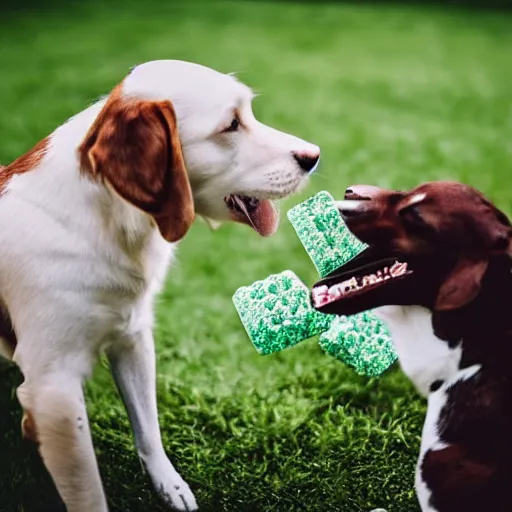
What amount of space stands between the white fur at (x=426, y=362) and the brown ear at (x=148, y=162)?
1.71ft

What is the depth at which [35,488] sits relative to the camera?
2.51m

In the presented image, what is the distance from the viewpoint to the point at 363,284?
1.93 m

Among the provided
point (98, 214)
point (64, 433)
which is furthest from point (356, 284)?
point (64, 433)

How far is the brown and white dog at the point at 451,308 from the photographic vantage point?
5.97 feet

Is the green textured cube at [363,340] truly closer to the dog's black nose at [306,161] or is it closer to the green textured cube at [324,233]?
the green textured cube at [324,233]

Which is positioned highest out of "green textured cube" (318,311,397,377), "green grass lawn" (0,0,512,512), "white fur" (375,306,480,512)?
"white fur" (375,306,480,512)

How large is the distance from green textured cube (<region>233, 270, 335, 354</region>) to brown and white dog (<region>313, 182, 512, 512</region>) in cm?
27

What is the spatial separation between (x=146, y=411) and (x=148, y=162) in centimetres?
84

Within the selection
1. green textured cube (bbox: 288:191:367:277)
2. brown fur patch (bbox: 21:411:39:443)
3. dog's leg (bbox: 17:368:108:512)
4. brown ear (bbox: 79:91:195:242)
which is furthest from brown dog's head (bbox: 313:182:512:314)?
brown fur patch (bbox: 21:411:39:443)

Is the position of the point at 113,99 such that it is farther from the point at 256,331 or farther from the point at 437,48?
the point at 437,48

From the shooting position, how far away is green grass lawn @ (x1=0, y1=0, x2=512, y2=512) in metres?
2.56

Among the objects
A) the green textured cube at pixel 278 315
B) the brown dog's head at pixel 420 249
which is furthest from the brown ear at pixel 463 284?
the green textured cube at pixel 278 315

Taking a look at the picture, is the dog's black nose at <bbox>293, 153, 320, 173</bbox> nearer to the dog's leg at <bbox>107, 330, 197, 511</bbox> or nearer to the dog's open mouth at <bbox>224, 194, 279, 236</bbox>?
the dog's open mouth at <bbox>224, 194, 279, 236</bbox>

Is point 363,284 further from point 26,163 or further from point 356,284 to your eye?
point 26,163
